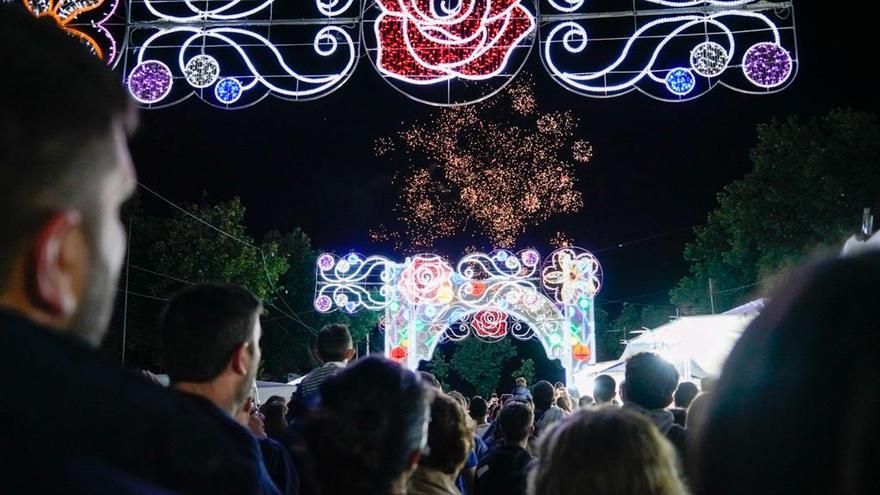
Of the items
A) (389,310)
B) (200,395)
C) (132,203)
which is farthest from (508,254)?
(200,395)

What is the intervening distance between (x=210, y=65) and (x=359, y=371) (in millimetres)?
5351

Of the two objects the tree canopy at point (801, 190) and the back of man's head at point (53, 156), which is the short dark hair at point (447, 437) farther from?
the tree canopy at point (801, 190)

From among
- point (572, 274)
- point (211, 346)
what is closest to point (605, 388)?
point (211, 346)

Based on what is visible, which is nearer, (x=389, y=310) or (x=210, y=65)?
(x=210, y=65)

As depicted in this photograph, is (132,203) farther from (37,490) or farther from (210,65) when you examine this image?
(37,490)

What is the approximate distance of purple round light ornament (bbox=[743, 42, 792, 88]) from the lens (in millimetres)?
6727

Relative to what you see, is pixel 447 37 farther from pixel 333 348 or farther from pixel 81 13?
pixel 81 13

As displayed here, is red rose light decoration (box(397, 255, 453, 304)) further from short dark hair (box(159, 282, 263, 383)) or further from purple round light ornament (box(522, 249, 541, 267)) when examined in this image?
short dark hair (box(159, 282, 263, 383))

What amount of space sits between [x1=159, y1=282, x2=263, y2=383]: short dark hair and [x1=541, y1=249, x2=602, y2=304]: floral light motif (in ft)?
66.2

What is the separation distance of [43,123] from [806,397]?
1.05m

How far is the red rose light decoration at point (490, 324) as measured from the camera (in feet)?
91.2

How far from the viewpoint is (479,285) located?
78.0ft

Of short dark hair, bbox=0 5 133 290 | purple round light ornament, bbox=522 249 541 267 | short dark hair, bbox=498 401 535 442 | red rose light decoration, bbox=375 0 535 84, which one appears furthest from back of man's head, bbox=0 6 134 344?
purple round light ornament, bbox=522 249 541 267

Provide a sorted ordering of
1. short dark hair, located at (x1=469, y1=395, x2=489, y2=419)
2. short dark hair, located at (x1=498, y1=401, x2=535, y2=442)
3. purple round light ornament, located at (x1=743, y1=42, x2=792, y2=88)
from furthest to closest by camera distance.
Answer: short dark hair, located at (x1=469, y1=395, x2=489, y2=419) → purple round light ornament, located at (x1=743, y1=42, x2=792, y2=88) → short dark hair, located at (x1=498, y1=401, x2=535, y2=442)
